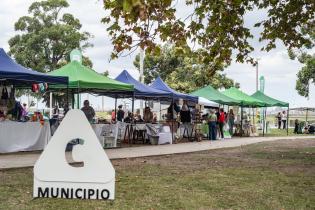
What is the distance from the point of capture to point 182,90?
4856 centimetres

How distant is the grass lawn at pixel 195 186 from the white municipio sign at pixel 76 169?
2449 millimetres

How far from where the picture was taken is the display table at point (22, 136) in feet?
49.5

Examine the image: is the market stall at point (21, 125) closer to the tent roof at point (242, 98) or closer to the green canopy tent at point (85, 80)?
the green canopy tent at point (85, 80)

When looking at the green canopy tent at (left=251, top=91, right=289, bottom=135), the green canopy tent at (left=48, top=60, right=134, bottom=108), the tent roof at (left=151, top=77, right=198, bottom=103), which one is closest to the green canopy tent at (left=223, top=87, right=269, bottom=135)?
the green canopy tent at (left=251, top=91, right=289, bottom=135)

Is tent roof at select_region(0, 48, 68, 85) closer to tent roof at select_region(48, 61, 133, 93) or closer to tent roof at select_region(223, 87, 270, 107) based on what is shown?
tent roof at select_region(48, 61, 133, 93)

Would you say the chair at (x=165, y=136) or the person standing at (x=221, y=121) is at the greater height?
the person standing at (x=221, y=121)

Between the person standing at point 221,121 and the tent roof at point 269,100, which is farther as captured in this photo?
the tent roof at point 269,100

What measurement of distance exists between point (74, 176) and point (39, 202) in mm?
2845

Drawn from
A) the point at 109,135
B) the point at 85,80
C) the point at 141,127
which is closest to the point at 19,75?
the point at 85,80

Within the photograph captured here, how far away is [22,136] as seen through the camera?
51.4 feet

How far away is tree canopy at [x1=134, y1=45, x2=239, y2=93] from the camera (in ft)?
160

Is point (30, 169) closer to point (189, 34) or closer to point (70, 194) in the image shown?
point (189, 34)

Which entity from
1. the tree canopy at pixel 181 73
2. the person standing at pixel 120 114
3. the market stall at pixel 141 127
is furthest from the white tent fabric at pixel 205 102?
the tree canopy at pixel 181 73

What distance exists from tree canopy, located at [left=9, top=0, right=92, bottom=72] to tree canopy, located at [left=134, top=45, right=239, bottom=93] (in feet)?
25.3
